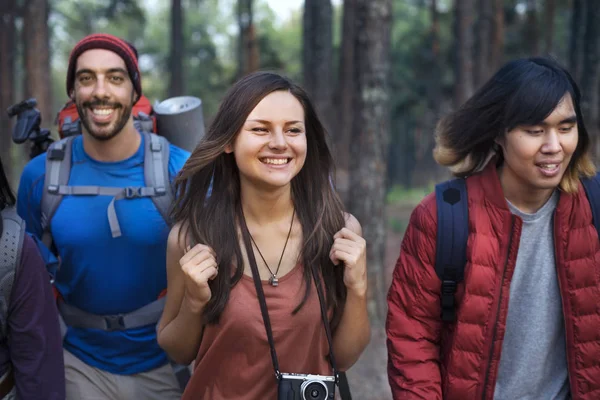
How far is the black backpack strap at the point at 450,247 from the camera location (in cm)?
275

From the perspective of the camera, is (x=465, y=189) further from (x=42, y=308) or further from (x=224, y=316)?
(x=42, y=308)

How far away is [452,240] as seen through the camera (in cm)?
275

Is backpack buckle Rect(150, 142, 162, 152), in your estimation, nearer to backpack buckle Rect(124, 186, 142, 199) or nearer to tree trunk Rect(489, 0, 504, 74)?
backpack buckle Rect(124, 186, 142, 199)

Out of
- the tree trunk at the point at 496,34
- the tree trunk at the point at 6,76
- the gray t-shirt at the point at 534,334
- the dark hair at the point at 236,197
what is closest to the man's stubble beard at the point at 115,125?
the dark hair at the point at 236,197

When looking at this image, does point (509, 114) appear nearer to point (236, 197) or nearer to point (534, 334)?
point (534, 334)

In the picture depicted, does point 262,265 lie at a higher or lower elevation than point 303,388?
higher

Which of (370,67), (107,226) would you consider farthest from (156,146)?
(370,67)

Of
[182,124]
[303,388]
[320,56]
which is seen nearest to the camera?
[303,388]

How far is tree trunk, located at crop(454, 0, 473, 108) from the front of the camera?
15.4 m

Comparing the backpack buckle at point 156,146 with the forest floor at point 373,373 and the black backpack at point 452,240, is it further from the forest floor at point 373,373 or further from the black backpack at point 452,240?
the forest floor at point 373,373

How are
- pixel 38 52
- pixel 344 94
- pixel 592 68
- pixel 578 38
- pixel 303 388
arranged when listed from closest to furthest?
pixel 303 388, pixel 592 68, pixel 578 38, pixel 38 52, pixel 344 94

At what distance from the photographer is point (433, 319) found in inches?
113

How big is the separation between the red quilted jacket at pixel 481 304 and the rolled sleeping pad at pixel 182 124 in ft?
4.84

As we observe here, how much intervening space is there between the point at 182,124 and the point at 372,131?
4067mm
